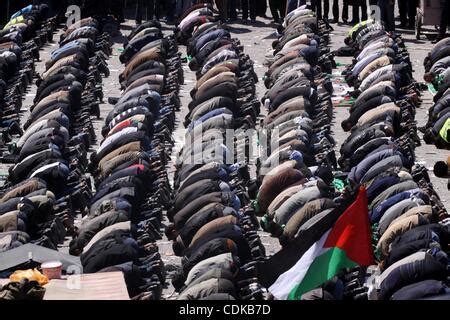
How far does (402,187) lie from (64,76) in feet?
37.4

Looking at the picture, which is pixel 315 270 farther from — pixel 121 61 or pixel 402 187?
pixel 121 61

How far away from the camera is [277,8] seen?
161 feet

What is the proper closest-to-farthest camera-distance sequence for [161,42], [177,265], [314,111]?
1. [177,265]
2. [314,111]
3. [161,42]

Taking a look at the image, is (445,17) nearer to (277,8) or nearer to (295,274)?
(277,8)

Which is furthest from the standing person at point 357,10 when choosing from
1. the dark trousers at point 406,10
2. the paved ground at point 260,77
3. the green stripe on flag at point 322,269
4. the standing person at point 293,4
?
the green stripe on flag at point 322,269

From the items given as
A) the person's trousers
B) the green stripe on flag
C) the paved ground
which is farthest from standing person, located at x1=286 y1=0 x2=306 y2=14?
the green stripe on flag

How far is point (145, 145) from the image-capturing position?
36.5 m

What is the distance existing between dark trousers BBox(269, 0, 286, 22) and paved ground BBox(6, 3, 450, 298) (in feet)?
1.10

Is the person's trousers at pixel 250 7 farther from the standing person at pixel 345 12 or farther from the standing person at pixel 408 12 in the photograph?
the standing person at pixel 408 12

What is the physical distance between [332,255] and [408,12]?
78.6ft

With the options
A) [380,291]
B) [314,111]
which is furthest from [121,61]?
[380,291]

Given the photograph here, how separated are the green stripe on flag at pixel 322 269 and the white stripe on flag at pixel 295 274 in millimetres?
59

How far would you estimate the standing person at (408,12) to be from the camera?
159 ft

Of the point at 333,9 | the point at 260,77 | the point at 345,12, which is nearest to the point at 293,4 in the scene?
the point at 333,9
